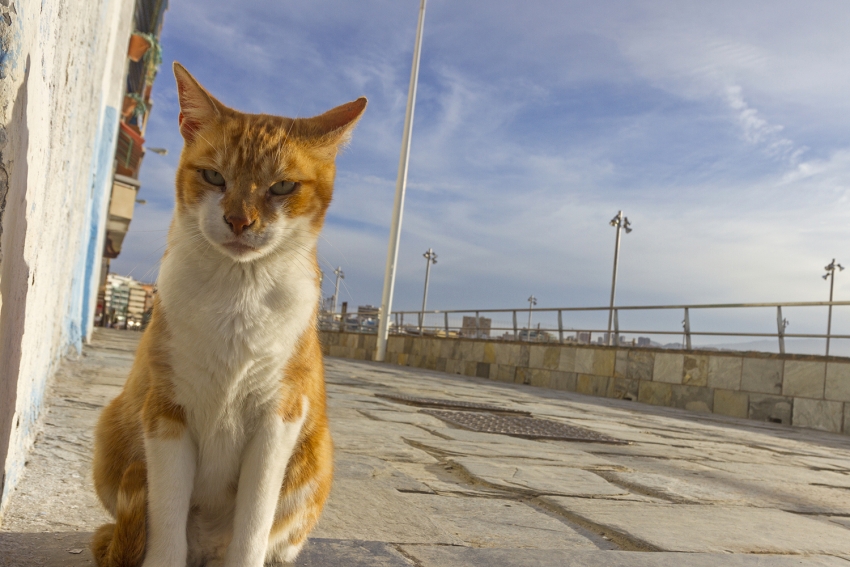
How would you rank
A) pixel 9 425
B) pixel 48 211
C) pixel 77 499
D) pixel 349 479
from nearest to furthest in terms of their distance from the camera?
pixel 9 425 → pixel 48 211 → pixel 77 499 → pixel 349 479

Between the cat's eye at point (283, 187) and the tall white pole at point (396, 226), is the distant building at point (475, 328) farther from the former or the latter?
the cat's eye at point (283, 187)

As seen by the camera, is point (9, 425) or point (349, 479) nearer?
point (9, 425)

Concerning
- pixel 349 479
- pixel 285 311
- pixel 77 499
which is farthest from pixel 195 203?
pixel 349 479

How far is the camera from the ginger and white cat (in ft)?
5.07

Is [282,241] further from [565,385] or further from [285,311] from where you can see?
[565,385]

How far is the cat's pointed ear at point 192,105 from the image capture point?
1838mm

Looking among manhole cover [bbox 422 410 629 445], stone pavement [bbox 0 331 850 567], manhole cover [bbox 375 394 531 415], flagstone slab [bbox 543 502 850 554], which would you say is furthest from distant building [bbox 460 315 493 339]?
flagstone slab [bbox 543 502 850 554]

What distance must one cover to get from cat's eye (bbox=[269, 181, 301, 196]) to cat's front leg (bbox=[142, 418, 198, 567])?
645mm

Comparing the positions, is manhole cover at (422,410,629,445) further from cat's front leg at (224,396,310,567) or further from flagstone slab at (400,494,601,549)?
cat's front leg at (224,396,310,567)

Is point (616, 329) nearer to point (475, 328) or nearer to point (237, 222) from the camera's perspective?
point (475, 328)

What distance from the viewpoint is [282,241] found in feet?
5.75

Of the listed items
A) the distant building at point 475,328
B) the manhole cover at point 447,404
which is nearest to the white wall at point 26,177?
the manhole cover at point 447,404

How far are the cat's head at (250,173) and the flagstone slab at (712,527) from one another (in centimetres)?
163

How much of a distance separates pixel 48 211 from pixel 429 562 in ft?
4.92
